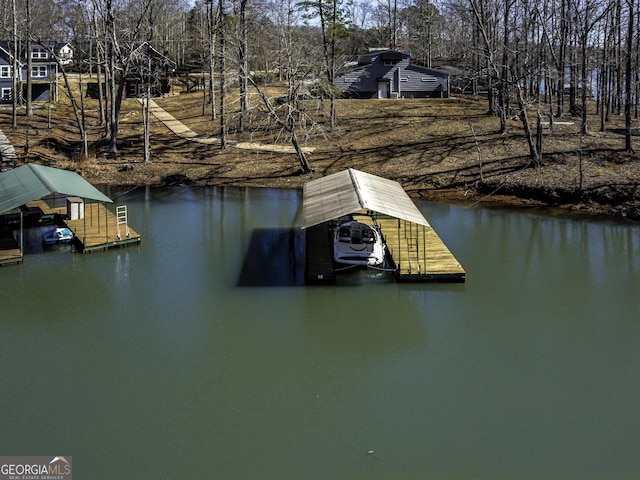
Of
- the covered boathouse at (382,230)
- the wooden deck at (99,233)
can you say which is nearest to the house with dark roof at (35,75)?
the wooden deck at (99,233)

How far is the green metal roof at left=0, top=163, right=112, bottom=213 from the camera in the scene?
22.6m

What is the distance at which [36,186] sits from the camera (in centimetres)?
2358

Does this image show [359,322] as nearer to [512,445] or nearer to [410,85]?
[512,445]

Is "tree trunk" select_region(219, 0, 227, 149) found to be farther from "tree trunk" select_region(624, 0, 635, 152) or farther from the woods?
"tree trunk" select_region(624, 0, 635, 152)

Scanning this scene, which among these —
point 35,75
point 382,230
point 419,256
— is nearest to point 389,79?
point 35,75

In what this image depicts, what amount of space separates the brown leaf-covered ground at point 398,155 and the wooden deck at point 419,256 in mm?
9684

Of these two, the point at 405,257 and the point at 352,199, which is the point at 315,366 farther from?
the point at 405,257

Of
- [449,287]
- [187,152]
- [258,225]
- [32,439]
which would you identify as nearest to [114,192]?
[187,152]

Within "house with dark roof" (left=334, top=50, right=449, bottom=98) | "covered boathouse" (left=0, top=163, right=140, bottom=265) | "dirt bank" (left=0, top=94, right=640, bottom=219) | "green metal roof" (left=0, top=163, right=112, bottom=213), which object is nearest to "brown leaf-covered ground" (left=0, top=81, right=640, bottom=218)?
"dirt bank" (left=0, top=94, right=640, bottom=219)

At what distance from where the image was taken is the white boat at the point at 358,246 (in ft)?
71.3

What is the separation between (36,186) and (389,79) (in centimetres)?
3904

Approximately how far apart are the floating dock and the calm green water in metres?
0.48

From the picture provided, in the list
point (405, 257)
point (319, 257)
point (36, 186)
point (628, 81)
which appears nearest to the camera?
point (405, 257)

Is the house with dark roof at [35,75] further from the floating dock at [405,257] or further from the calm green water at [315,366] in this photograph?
the floating dock at [405,257]
